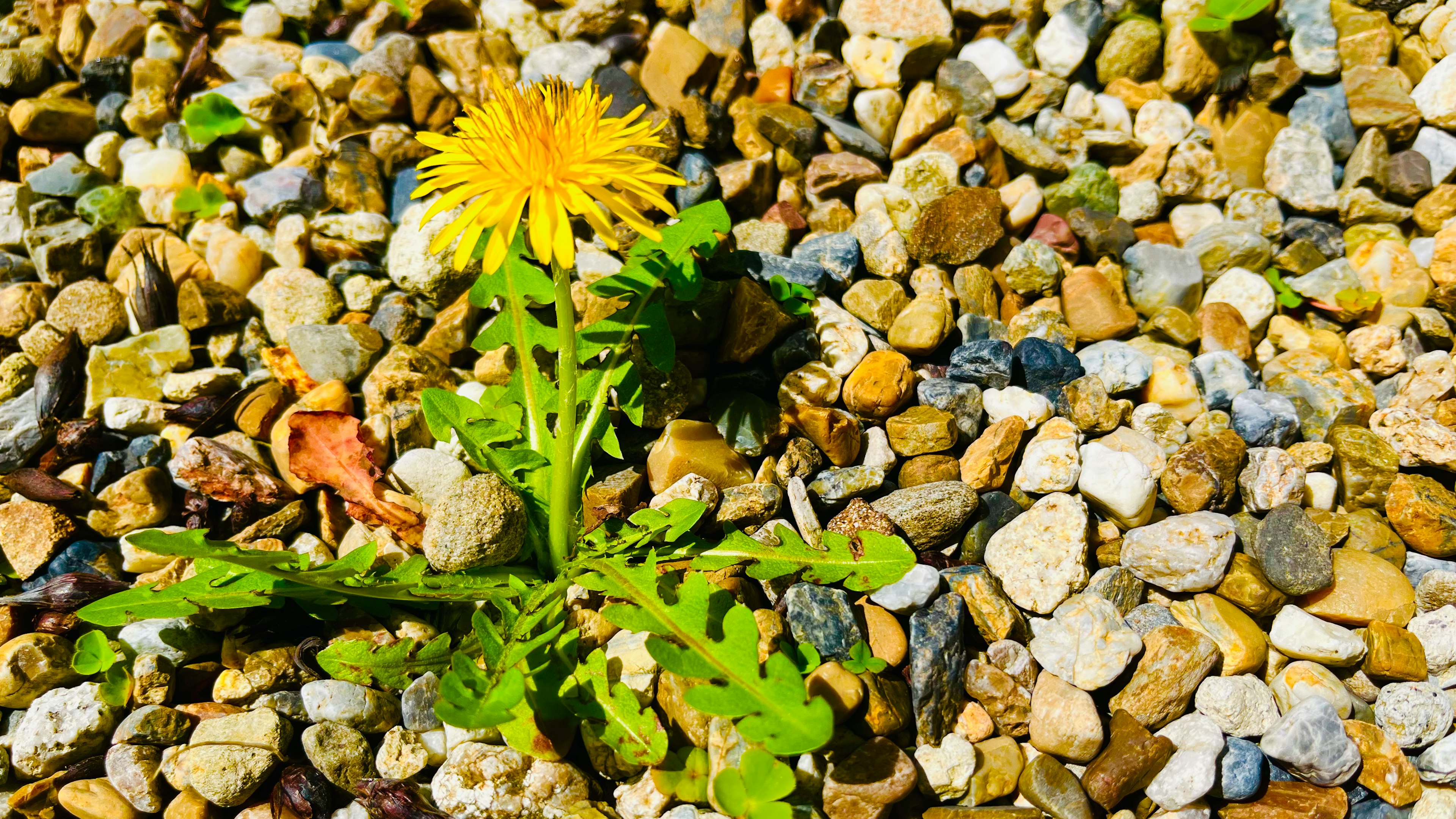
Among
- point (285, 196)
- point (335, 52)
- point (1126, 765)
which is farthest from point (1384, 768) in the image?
point (335, 52)

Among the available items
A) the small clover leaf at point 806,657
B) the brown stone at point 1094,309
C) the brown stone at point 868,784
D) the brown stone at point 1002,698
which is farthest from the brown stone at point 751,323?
the brown stone at point 868,784

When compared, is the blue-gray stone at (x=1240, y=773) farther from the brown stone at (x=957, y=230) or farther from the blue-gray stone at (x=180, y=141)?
the blue-gray stone at (x=180, y=141)

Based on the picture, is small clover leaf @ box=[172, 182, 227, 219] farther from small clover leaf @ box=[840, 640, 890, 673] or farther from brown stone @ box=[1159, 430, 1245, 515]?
brown stone @ box=[1159, 430, 1245, 515]

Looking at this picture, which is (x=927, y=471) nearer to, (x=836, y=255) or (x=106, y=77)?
(x=836, y=255)

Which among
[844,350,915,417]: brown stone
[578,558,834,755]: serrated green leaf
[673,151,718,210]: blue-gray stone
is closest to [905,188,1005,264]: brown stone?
[844,350,915,417]: brown stone

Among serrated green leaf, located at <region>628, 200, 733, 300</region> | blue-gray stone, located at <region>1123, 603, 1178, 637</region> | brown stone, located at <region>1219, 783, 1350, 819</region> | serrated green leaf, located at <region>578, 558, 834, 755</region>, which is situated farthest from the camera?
serrated green leaf, located at <region>628, 200, 733, 300</region>

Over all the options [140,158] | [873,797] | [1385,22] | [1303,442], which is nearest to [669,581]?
[873,797]

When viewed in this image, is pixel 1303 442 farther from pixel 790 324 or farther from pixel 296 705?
pixel 296 705
